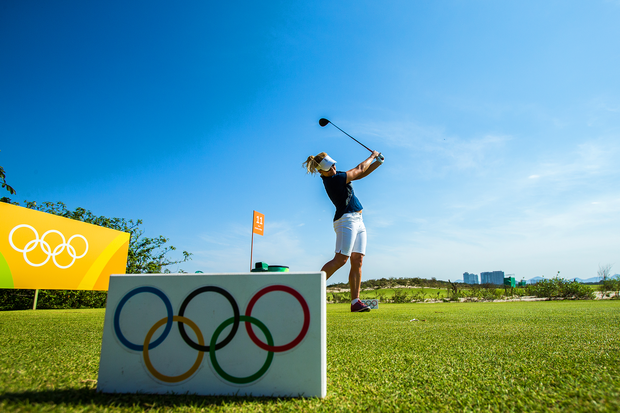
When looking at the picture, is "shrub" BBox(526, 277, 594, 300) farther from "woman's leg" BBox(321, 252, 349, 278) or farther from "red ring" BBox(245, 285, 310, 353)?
"red ring" BBox(245, 285, 310, 353)

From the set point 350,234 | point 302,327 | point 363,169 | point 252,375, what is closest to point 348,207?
point 350,234

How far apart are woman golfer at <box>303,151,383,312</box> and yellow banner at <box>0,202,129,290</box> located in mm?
6527

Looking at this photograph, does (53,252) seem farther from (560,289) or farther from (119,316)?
(560,289)

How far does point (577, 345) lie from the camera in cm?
224

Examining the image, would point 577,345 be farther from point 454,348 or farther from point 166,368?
point 166,368

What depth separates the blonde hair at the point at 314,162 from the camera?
3.33 m

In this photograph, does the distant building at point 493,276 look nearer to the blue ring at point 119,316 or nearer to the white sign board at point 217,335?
the white sign board at point 217,335

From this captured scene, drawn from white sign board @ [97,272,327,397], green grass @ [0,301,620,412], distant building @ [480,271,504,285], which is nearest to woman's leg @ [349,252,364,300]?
green grass @ [0,301,620,412]

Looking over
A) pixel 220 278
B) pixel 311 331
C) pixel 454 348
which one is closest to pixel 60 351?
pixel 220 278

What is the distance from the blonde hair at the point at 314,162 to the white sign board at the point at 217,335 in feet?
6.93

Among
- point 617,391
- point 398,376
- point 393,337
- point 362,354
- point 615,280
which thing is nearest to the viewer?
point 617,391

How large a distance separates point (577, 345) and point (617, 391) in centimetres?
126

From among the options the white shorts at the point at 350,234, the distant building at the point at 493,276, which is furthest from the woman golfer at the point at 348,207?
the distant building at the point at 493,276

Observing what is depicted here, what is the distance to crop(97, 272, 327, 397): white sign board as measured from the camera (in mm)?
1348
